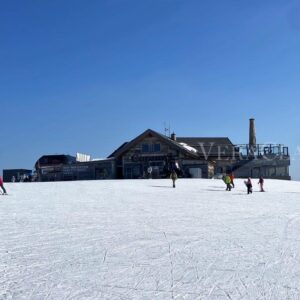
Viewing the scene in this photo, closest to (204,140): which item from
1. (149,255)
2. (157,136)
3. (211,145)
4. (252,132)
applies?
(211,145)

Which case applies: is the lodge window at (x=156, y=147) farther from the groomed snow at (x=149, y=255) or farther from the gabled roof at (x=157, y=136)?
the groomed snow at (x=149, y=255)

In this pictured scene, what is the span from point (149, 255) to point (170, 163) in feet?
110

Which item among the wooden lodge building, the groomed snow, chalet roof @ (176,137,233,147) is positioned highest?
chalet roof @ (176,137,233,147)

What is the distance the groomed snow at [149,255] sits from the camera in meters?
5.93

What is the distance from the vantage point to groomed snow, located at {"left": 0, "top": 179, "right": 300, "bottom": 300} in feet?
19.5

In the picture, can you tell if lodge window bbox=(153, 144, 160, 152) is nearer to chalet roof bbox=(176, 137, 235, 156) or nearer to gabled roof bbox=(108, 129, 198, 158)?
gabled roof bbox=(108, 129, 198, 158)

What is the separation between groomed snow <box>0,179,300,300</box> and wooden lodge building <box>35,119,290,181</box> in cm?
2713

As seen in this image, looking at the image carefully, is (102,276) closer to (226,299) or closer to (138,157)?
(226,299)

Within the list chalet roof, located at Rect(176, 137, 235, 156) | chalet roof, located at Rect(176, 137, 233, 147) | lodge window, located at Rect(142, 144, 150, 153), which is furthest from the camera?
chalet roof, located at Rect(176, 137, 233, 147)

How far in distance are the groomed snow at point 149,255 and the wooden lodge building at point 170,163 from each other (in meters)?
27.1

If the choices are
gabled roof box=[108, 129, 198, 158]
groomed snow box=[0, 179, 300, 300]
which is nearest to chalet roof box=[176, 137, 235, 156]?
gabled roof box=[108, 129, 198, 158]

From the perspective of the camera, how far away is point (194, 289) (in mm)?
5930

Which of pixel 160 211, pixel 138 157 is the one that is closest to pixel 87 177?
pixel 138 157

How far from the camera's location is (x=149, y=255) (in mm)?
7961
